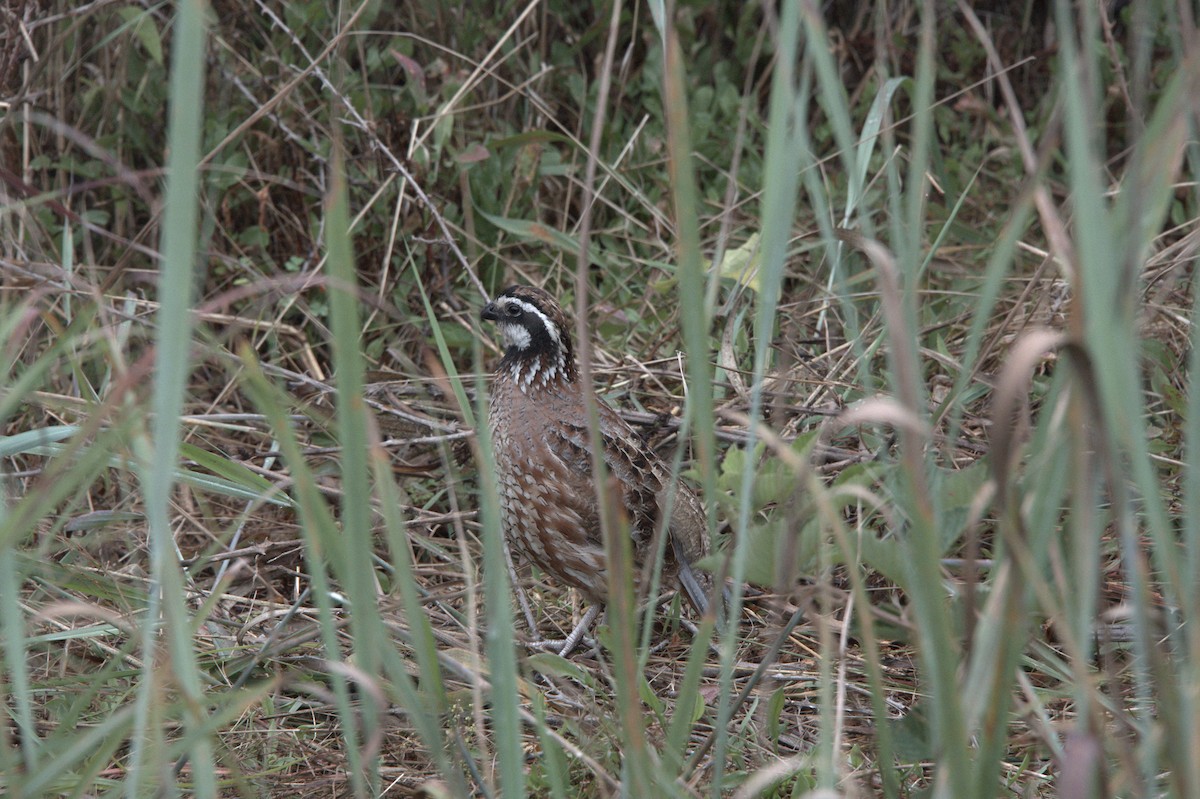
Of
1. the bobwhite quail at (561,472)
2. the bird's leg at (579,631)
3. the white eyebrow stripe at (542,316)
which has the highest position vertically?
the white eyebrow stripe at (542,316)

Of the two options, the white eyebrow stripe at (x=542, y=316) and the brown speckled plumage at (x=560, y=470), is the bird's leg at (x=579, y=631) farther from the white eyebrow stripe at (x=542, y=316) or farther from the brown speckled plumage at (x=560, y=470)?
the white eyebrow stripe at (x=542, y=316)

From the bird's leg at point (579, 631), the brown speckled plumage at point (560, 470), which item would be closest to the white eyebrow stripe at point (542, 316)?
the brown speckled plumage at point (560, 470)

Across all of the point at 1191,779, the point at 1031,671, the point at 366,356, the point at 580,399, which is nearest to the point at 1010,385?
the point at 1191,779

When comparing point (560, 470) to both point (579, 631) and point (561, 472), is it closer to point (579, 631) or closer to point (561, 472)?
point (561, 472)

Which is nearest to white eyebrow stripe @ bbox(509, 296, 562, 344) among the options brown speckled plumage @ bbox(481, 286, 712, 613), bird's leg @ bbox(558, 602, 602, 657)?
brown speckled plumage @ bbox(481, 286, 712, 613)

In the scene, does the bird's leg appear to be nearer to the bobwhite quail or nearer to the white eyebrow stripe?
the bobwhite quail

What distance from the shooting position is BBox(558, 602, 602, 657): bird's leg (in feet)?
13.2

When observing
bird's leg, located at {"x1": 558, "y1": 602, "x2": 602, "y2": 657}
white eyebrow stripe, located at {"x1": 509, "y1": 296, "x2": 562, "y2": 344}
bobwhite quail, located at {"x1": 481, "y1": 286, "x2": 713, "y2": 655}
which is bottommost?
bird's leg, located at {"x1": 558, "y1": 602, "x2": 602, "y2": 657}

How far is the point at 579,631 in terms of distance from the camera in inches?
159

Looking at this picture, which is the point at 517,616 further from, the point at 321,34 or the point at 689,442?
the point at 321,34

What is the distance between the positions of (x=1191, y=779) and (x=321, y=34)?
4995 millimetres

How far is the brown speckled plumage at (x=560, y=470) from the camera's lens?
13.1ft

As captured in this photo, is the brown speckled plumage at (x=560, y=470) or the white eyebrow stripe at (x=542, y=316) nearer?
the brown speckled plumage at (x=560, y=470)

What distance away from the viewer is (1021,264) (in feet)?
18.5
